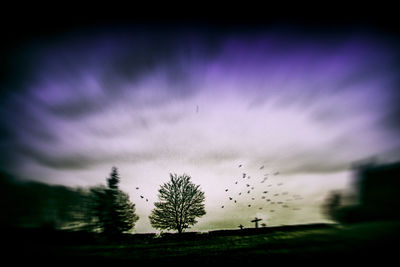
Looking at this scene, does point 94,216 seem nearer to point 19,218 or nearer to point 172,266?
point 19,218

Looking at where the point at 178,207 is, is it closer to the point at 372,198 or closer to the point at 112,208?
the point at 112,208

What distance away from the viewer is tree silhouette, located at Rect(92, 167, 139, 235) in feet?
90.9

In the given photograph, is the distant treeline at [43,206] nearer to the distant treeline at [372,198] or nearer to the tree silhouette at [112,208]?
the tree silhouette at [112,208]

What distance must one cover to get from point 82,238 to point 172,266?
20.2 meters

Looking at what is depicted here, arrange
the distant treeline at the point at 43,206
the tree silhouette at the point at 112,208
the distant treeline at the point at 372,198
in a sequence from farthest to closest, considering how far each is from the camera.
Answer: the distant treeline at the point at 372,198 < the distant treeline at the point at 43,206 < the tree silhouette at the point at 112,208

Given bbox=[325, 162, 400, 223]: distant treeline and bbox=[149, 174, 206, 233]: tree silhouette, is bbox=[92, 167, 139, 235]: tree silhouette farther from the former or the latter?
bbox=[325, 162, 400, 223]: distant treeline

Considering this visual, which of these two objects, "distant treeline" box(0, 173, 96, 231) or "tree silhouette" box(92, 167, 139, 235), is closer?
"tree silhouette" box(92, 167, 139, 235)

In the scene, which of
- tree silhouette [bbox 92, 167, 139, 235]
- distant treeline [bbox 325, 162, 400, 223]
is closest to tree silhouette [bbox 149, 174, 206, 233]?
tree silhouette [bbox 92, 167, 139, 235]

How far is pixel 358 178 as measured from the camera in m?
47.5

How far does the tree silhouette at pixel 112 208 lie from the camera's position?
90.9 feet

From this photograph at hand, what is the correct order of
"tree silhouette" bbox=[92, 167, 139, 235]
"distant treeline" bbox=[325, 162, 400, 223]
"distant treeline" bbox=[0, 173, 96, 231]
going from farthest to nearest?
"distant treeline" bbox=[325, 162, 400, 223], "distant treeline" bbox=[0, 173, 96, 231], "tree silhouette" bbox=[92, 167, 139, 235]

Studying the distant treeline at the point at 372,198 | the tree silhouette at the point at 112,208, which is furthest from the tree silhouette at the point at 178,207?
the distant treeline at the point at 372,198

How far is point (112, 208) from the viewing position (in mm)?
28812

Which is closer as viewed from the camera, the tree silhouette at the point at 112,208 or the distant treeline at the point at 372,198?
the tree silhouette at the point at 112,208
